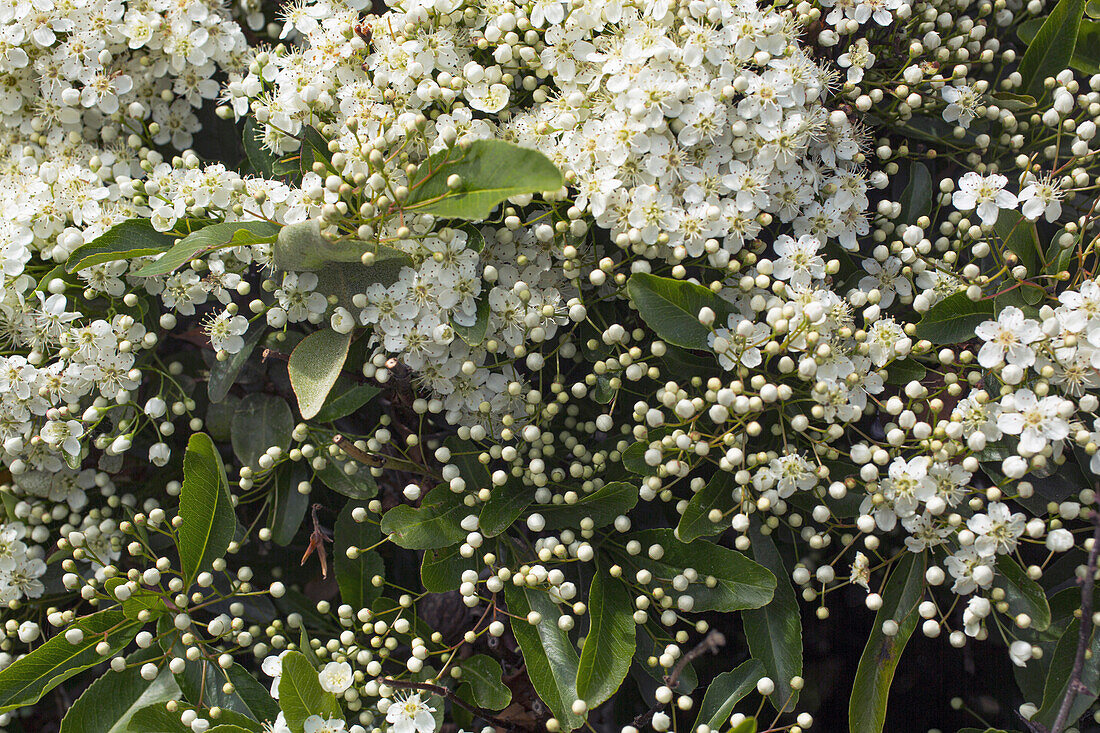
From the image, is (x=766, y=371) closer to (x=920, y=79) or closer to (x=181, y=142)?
(x=920, y=79)

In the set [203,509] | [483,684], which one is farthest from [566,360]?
[203,509]

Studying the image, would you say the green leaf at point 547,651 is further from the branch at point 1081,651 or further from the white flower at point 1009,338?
the white flower at point 1009,338

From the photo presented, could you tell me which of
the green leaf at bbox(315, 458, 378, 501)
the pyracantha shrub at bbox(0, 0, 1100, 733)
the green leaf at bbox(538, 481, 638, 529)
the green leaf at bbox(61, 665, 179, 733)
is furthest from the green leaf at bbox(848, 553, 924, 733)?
the green leaf at bbox(61, 665, 179, 733)

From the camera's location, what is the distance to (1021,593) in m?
1.46

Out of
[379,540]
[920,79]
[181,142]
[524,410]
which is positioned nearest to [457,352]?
[524,410]

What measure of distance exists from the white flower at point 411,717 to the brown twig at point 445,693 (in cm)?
2

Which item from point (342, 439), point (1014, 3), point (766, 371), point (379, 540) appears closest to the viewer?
point (766, 371)

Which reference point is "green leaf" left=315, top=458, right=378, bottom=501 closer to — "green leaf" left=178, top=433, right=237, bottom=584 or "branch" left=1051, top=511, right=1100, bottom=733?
"green leaf" left=178, top=433, right=237, bottom=584

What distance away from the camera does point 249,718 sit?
5.24 feet

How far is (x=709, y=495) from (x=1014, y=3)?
1421 mm

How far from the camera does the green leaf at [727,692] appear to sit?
156 centimetres

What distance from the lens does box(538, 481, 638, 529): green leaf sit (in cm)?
156

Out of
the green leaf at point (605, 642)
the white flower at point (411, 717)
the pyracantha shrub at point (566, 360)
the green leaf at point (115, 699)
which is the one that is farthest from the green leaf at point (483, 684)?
the green leaf at point (115, 699)

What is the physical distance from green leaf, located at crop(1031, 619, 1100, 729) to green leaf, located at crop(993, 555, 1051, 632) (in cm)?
6
